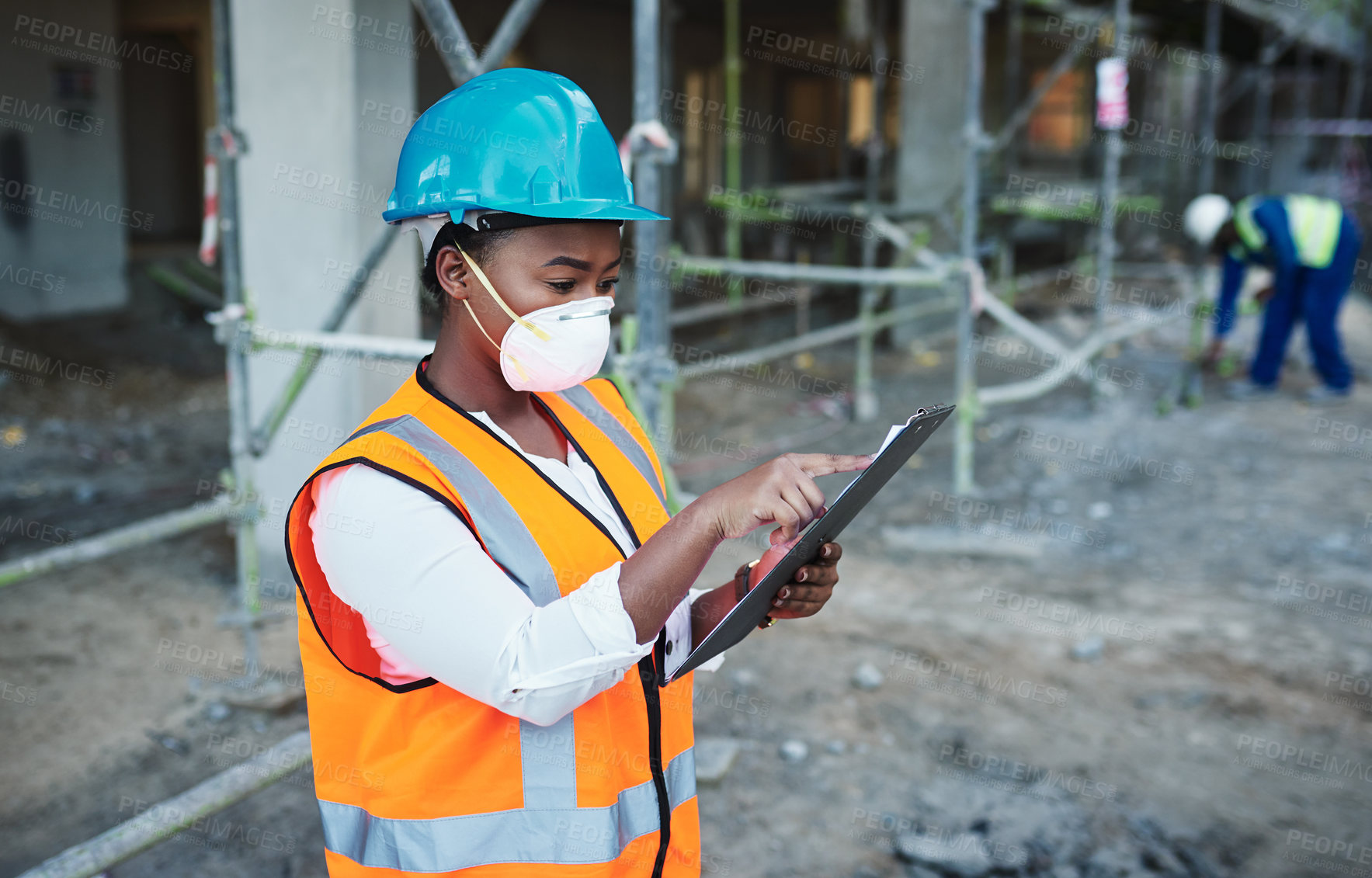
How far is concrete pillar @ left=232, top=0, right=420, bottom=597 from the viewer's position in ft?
13.2

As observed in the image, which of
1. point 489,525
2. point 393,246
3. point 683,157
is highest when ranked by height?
point 683,157

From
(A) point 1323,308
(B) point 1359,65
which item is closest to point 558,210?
(A) point 1323,308

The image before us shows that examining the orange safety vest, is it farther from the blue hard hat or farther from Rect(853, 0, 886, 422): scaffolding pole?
Rect(853, 0, 886, 422): scaffolding pole

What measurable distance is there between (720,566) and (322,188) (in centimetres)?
236

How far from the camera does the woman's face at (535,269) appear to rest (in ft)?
4.33

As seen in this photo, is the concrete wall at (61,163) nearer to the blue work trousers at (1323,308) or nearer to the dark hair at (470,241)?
the dark hair at (470,241)

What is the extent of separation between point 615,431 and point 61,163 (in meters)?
9.64

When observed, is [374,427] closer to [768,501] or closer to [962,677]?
[768,501]

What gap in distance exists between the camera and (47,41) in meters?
9.12

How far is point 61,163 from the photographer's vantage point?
9.30 meters

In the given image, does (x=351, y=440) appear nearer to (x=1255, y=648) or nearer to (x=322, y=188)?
(x=322, y=188)

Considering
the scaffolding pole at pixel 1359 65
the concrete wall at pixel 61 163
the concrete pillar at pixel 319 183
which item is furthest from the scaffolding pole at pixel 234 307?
the scaffolding pole at pixel 1359 65

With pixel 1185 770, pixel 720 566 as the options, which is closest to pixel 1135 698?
pixel 1185 770

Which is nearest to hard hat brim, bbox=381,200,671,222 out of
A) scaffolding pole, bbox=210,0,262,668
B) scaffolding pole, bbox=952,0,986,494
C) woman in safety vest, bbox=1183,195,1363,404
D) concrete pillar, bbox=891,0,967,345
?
scaffolding pole, bbox=210,0,262,668
